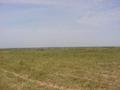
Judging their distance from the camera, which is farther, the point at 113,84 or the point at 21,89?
the point at 113,84

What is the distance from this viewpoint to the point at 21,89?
15898 mm

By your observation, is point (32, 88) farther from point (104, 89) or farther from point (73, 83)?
point (104, 89)

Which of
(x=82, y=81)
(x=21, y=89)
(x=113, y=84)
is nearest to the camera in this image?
(x=21, y=89)

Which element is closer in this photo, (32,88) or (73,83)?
(32,88)

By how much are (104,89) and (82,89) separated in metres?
1.38

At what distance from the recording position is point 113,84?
17750 millimetres

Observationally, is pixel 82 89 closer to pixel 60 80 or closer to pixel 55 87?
pixel 55 87

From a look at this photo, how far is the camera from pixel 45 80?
20.0m

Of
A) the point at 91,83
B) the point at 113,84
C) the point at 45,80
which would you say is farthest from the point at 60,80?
the point at 113,84

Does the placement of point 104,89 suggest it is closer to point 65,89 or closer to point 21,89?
point 65,89

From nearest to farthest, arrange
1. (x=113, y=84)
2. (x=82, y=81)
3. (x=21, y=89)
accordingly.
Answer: (x=21, y=89) < (x=113, y=84) < (x=82, y=81)

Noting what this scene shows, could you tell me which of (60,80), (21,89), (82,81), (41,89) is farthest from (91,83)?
(21,89)

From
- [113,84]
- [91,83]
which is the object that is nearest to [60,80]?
[91,83]

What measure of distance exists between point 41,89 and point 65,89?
1.50 meters
